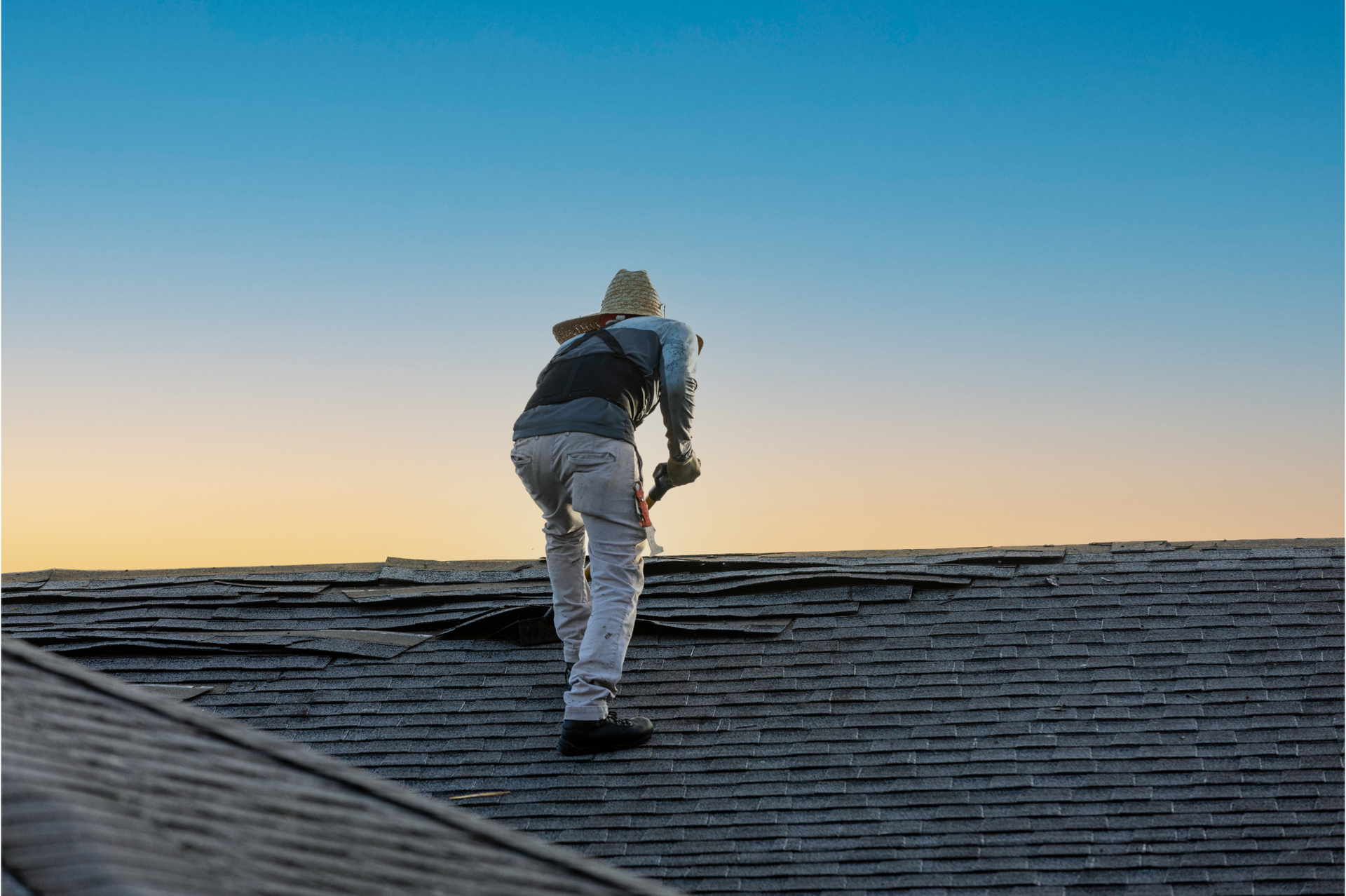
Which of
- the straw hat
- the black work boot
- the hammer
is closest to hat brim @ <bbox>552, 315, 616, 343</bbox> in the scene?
the straw hat

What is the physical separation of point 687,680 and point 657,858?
107 centimetres

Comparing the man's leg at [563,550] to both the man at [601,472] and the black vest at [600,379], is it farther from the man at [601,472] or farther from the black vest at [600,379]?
the black vest at [600,379]

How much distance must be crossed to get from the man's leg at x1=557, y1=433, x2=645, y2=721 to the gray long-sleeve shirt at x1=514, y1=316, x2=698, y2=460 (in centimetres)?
7

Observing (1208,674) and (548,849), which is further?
(1208,674)

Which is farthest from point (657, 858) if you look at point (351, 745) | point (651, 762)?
point (351, 745)

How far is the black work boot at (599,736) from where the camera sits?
3842 millimetres

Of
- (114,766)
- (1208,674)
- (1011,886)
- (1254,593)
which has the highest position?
(1254,593)

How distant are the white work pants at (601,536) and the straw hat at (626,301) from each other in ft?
2.13

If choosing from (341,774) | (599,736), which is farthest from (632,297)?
(341,774)

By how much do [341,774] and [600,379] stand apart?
220 cm

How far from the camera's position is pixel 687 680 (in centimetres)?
433

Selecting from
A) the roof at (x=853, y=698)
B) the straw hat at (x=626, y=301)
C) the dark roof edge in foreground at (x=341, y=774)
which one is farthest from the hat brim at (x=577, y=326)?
the dark roof edge in foreground at (x=341, y=774)

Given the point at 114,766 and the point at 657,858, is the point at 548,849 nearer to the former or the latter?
the point at 114,766

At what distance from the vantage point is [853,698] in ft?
13.5
